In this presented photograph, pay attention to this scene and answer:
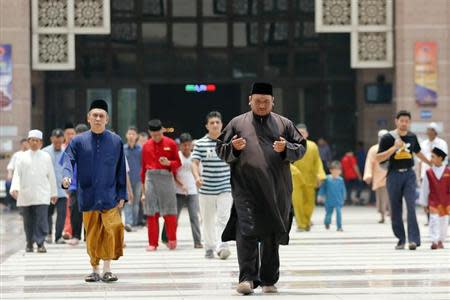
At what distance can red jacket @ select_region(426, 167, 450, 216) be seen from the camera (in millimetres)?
18828

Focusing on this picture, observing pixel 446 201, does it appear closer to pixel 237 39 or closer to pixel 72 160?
pixel 72 160

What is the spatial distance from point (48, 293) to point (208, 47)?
71.4 ft

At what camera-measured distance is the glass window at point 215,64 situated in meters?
34.5

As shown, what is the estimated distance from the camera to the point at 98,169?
14.2 m

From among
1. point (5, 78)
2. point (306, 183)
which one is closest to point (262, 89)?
point (306, 183)

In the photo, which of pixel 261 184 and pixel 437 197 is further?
pixel 437 197

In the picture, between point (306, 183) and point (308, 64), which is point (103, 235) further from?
point (308, 64)

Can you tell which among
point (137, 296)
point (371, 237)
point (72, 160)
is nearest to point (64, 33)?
point (371, 237)

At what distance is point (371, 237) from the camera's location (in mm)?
21484

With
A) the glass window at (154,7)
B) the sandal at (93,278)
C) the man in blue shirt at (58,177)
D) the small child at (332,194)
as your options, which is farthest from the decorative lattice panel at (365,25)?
the sandal at (93,278)

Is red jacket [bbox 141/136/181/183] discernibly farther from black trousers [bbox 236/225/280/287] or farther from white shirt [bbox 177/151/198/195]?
black trousers [bbox 236/225/280/287]

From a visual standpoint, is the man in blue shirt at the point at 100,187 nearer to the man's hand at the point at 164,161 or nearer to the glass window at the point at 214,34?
the man's hand at the point at 164,161

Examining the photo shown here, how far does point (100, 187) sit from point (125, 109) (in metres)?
20.3

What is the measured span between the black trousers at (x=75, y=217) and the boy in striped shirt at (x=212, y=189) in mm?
3314
